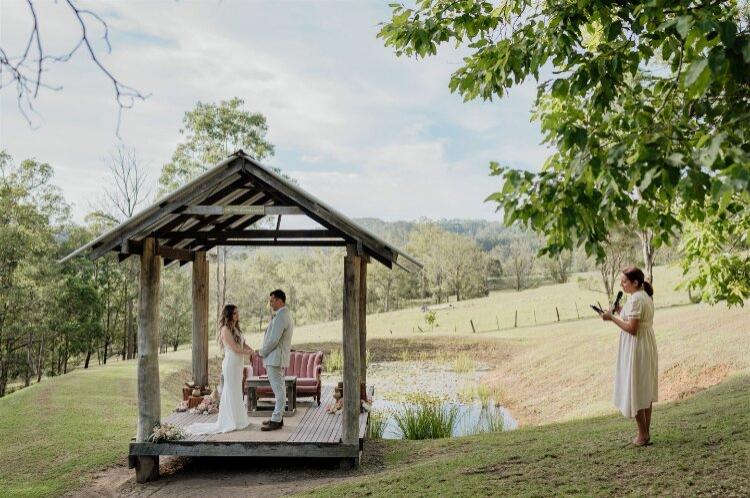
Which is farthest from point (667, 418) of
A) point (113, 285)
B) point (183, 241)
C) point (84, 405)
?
point (113, 285)

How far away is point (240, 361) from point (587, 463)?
4.71 m

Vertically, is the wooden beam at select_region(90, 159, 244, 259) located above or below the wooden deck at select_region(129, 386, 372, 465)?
above

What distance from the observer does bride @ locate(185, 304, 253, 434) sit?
8.66 meters

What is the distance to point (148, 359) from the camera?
8352 millimetres

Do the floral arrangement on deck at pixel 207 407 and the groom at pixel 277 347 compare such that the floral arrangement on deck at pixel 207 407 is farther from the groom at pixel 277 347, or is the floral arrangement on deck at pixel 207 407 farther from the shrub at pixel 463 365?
the shrub at pixel 463 365

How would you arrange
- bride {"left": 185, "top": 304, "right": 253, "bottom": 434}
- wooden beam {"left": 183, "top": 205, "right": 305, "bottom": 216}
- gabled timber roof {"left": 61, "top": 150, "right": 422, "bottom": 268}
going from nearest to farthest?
gabled timber roof {"left": 61, "top": 150, "right": 422, "bottom": 268}
wooden beam {"left": 183, "top": 205, "right": 305, "bottom": 216}
bride {"left": 185, "top": 304, "right": 253, "bottom": 434}

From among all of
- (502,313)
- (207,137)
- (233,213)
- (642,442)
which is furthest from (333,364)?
(502,313)

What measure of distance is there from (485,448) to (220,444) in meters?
3.42

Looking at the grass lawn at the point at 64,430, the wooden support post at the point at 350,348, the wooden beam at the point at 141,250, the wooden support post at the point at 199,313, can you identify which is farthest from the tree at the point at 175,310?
the wooden support post at the point at 350,348

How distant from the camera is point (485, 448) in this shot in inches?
329

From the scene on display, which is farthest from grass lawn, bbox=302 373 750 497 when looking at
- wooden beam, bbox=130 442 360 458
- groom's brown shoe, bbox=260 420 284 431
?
groom's brown shoe, bbox=260 420 284 431

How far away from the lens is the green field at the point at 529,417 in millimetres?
6758

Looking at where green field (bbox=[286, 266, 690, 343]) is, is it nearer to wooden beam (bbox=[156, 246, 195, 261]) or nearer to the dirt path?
wooden beam (bbox=[156, 246, 195, 261])

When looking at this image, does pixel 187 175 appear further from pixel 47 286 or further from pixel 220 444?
pixel 220 444
